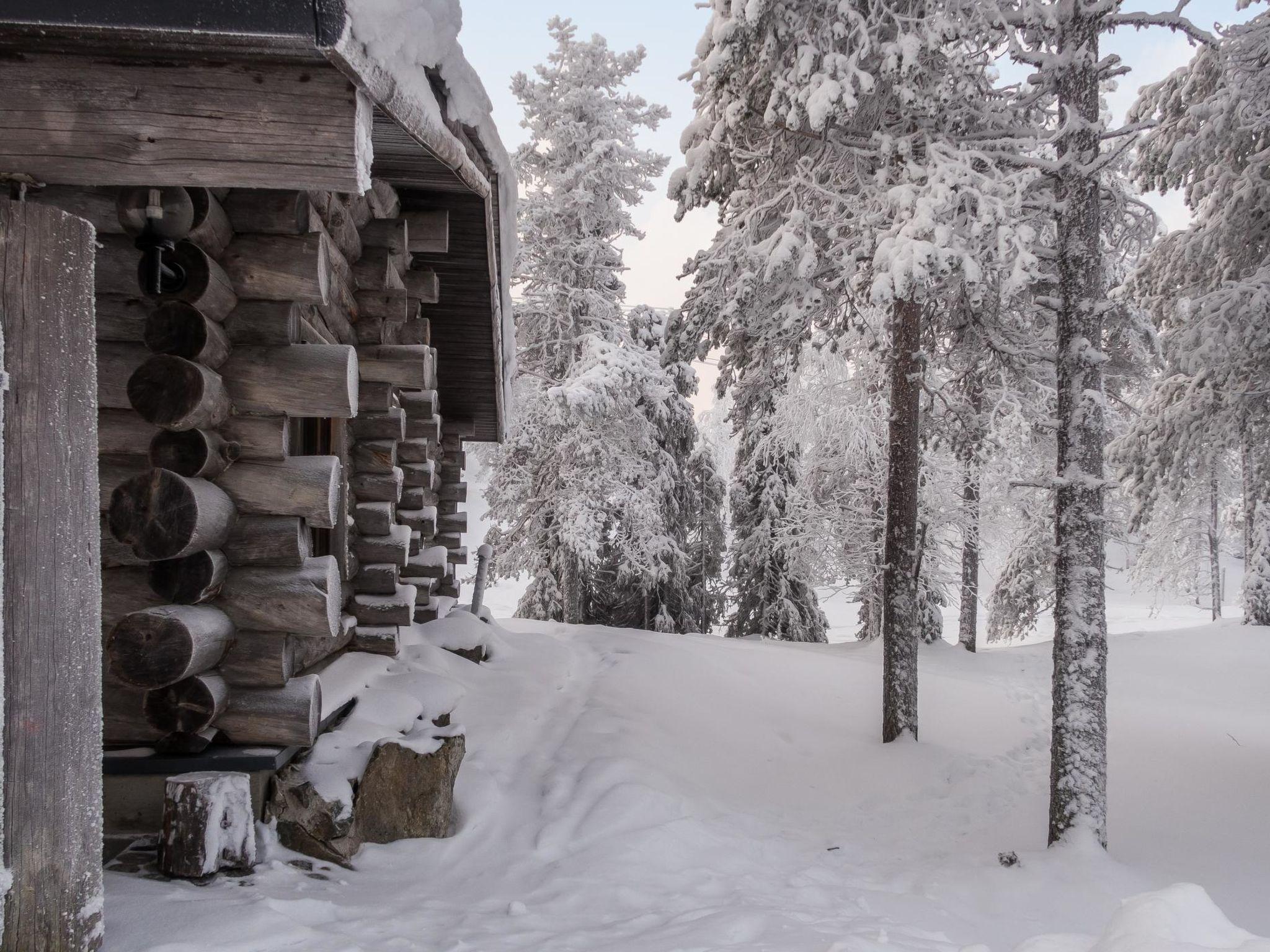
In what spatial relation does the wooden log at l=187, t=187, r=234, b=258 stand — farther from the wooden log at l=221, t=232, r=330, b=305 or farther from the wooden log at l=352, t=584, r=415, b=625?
the wooden log at l=352, t=584, r=415, b=625

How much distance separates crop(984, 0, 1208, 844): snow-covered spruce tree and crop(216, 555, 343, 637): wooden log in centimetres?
559

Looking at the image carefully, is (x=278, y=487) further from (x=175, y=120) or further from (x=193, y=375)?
(x=175, y=120)

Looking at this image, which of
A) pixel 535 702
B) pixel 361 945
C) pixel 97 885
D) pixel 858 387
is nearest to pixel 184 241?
pixel 97 885

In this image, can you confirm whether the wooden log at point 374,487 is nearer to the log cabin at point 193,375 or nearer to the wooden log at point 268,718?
the log cabin at point 193,375

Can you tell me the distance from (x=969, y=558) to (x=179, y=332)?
650 inches

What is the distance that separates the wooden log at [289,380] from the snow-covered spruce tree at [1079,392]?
5547 mm

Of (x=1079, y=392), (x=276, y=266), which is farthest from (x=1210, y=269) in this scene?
(x=276, y=266)

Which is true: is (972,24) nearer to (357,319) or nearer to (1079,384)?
(1079,384)

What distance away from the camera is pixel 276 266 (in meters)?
4.33

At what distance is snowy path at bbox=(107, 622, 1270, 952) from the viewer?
4.13 m

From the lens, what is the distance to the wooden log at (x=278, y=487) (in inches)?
173

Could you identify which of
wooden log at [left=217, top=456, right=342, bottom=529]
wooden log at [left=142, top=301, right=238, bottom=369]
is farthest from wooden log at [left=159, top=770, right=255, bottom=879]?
wooden log at [left=142, top=301, right=238, bottom=369]

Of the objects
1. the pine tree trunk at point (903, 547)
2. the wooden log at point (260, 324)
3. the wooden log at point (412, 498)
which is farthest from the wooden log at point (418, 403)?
the pine tree trunk at point (903, 547)

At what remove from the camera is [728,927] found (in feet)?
14.1
